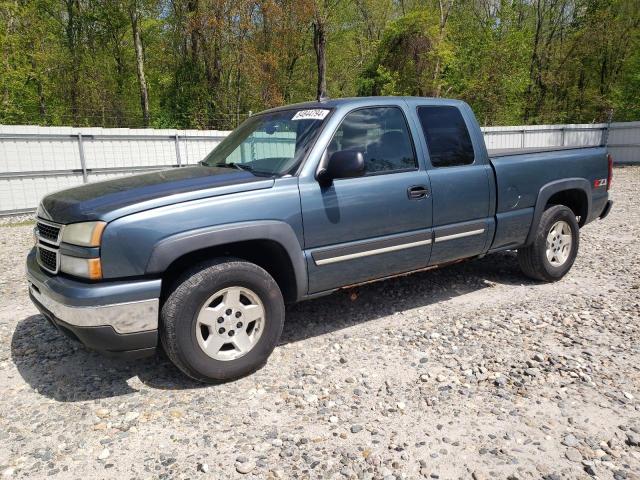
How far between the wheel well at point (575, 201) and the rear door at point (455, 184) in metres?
1.31

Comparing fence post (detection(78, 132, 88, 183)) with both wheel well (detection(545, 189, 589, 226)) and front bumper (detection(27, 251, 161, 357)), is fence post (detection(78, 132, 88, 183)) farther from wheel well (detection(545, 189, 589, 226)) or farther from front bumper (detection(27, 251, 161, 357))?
wheel well (detection(545, 189, 589, 226))

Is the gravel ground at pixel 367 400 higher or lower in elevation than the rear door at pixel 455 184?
lower

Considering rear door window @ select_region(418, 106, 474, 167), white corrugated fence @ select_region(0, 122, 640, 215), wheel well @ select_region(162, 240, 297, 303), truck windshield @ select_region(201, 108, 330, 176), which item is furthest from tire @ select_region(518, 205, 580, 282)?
white corrugated fence @ select_region(0, 122, 640, 215)

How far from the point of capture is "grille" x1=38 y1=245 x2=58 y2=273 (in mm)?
3132

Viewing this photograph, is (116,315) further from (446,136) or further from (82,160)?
(82,160)

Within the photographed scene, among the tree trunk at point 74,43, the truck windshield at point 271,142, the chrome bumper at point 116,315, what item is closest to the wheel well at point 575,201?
the truck windshield at point 271,142

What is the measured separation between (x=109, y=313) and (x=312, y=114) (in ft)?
7.03

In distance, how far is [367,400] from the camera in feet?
10.2

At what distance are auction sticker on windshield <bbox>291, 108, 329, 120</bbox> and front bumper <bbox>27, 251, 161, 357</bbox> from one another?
1.78 m

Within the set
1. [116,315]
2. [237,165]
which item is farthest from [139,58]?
[116,315]

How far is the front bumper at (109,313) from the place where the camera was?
2820 millimetres

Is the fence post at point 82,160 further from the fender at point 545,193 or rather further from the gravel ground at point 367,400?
the fender at point 545,193

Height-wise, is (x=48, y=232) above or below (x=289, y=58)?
below

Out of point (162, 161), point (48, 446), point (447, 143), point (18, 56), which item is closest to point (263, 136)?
point (447, 143)
